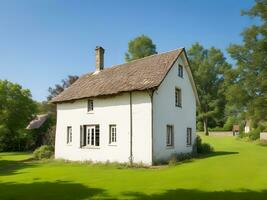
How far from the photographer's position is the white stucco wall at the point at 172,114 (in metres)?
23.4

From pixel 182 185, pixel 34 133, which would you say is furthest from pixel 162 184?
pixel 34 133

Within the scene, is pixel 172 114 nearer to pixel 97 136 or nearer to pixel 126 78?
pixel 126 78

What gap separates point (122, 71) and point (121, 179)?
13.8 m

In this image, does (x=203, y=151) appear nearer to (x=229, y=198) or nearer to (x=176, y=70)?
(x=176, y=70)

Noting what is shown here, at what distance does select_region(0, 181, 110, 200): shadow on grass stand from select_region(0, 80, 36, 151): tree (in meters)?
34.4

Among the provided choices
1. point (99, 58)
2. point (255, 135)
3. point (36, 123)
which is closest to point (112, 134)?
point (99, 58)

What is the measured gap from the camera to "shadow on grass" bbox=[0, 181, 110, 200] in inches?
499

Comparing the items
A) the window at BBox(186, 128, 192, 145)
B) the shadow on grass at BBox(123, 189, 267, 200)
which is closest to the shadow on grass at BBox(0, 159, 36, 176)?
the shadow on grass at BBox(123, 189, 267, 200)

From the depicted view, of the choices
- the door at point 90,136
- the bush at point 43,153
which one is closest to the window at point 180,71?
the door at point 90,136

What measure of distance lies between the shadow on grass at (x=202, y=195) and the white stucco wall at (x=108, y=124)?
9.94 m

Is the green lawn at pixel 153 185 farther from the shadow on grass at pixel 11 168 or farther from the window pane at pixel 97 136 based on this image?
the window pane at pixel 97 136

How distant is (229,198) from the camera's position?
1163 cm

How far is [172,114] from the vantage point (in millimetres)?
25750

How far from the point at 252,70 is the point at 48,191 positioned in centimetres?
4093
